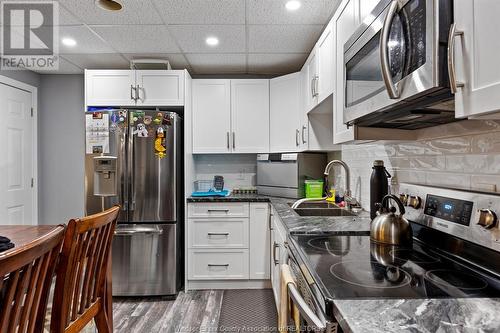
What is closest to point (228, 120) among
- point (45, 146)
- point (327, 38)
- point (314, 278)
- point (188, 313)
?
point (327, 38)

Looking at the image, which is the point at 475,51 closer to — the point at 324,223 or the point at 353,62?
the point at 353,62

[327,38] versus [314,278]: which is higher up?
[327,38]

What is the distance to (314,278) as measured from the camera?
37.3 inches

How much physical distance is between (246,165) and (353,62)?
234cm

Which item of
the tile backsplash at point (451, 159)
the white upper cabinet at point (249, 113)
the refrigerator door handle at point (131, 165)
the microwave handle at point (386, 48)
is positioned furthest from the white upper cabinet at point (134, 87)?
the microwave handle at point (386, 48)

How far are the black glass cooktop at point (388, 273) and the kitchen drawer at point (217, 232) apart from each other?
1646 mm

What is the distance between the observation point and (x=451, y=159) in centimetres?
120

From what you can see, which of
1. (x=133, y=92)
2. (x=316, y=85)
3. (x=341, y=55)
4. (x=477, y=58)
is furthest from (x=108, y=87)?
(x=477, y=58)

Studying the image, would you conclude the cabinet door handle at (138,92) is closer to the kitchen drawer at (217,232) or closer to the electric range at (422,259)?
the kitchen drawer at (217,232)

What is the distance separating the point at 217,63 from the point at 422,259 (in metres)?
2.70

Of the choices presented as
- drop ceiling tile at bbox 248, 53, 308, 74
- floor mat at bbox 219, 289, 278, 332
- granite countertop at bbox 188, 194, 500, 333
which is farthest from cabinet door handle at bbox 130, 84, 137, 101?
granite countertop at bbox 188, 194, 500, 333

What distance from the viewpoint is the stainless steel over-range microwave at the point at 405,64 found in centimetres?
73

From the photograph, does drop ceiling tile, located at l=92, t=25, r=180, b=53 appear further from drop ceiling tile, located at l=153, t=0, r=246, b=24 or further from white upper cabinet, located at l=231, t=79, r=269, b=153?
white upper cabinet, located at l=231, t=79, r=269, b=153

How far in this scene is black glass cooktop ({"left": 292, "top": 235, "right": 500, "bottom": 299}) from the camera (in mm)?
833
